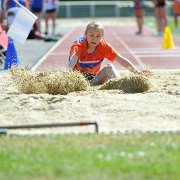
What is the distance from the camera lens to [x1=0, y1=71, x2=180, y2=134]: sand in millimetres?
6621

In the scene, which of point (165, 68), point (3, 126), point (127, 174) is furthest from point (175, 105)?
point (165, 68)

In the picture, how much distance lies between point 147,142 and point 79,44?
387 cm

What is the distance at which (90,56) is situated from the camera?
31.6 ft

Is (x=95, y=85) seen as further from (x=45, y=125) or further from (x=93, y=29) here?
(x=45, y=125)

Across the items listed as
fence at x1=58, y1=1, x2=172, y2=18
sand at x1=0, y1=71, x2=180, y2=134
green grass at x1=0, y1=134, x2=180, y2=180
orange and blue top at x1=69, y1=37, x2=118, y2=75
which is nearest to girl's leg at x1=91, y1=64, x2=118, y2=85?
orange and blue top at x1=69, y1=37, x2=118, y2=75

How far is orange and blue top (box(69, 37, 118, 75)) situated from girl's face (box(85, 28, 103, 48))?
14 cm

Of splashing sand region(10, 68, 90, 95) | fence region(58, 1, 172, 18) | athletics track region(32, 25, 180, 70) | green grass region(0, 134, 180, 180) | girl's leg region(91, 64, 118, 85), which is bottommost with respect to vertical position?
fence region(58, 1, 172, 18)

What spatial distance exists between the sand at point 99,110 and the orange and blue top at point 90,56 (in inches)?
38.7

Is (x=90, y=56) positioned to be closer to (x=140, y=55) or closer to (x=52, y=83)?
(x=52, y=83)

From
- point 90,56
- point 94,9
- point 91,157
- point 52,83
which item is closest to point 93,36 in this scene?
point 90,56

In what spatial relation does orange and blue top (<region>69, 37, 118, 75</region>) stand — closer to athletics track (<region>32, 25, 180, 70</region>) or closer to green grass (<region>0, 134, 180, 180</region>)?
athletics track (<region>32, 25, 180, 70</region>)

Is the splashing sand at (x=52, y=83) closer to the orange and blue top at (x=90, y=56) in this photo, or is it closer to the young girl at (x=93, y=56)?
the young girl at (x=93, y=56)

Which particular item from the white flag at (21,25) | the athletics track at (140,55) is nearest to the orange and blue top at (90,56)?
the athletics track at (140,55)

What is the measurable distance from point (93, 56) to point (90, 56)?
47 mm
